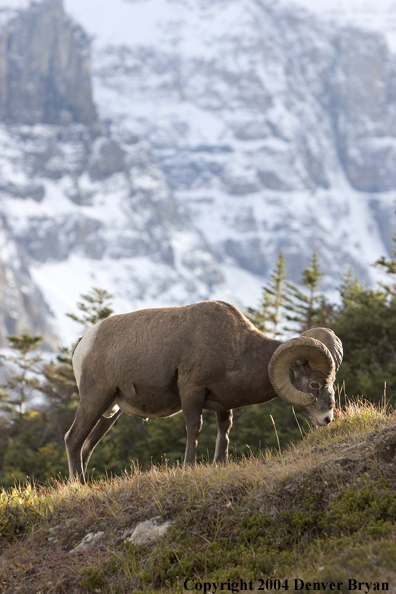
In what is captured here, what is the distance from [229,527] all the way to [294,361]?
2211 millimetres

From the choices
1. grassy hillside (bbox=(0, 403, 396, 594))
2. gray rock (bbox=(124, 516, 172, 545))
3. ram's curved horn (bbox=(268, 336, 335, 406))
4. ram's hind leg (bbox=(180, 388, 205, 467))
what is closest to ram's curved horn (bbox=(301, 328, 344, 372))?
ram's curved horn (bbox=(268, 336, 335, 406))

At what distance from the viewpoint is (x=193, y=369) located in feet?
28.5

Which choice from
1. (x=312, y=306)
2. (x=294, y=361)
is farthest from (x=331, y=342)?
(x=312, y=306)

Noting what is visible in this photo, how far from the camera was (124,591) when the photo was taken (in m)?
6.70

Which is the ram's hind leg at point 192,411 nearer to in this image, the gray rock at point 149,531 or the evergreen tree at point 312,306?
the gray rock at point 149,531

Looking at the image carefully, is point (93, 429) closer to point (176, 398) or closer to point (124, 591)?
point (176, 398)

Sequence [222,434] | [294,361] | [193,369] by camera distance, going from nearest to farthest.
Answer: [294,361]
[193,369]
[222,434]

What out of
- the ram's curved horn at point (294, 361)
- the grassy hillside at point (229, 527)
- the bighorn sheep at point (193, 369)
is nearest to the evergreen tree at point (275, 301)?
the bighorn sheep at point (193, 369)

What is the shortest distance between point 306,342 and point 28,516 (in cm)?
356

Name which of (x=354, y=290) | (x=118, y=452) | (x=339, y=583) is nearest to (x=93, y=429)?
(x=339, y=583)

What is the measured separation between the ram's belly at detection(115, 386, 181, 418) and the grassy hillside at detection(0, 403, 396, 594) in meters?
1.00

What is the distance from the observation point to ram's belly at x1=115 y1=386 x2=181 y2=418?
9.02 meters

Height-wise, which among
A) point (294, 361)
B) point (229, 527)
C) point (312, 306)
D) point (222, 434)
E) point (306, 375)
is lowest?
point (312, 306)

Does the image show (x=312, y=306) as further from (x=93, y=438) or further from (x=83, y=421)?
(x=83, y=421)
